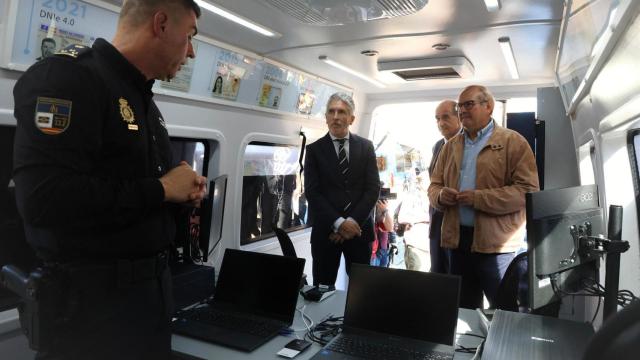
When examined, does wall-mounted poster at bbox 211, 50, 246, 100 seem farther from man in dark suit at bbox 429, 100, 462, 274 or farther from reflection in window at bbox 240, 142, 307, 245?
man in dark suit at bbox 429, 100, 462, 274

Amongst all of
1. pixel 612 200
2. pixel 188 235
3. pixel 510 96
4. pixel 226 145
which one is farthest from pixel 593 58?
pixel 510 96

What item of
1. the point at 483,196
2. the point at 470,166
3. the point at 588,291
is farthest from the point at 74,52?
the point at 470,166

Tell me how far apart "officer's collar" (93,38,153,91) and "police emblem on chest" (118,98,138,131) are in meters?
0.11

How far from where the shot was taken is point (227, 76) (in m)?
3.11

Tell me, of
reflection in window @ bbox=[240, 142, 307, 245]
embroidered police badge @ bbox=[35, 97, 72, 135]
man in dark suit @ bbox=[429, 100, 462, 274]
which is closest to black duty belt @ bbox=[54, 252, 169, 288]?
embroidered police badge @ bbox=[35, 97, 72, 135]

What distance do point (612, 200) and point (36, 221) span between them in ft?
9.13

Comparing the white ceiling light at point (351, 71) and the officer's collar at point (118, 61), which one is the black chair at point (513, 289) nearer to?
the officer's collar at point (118, 61)

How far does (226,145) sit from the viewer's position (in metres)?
3.27

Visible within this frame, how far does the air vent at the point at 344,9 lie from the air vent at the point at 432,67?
1137 millimetres

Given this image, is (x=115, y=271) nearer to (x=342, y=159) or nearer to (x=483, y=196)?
(x=483, y=196)

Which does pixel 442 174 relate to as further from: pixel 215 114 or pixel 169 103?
pixel 169 103

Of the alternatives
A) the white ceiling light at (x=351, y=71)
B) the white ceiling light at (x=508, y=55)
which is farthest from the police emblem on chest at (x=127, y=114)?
the white ceiling light at (x=508, y=55)

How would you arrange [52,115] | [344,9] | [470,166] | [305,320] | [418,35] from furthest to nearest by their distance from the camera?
[418,35]
[470,166]
[344,9]
[305,320]
[52,115]

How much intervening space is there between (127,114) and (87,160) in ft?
0.70
